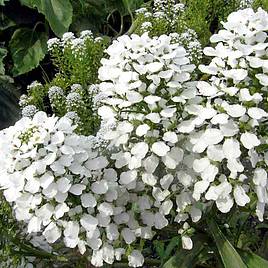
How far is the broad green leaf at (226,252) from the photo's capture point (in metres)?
1.18

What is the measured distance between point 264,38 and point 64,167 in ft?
1.14

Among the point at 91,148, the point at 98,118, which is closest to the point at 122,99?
the point at 91,148

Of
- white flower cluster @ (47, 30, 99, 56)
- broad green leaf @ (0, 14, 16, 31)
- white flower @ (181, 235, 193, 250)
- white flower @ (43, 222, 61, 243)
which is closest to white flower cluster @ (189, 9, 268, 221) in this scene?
white flower @ (181, 235, 193, 250)

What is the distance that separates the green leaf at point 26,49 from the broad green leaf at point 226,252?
1161 millimetres

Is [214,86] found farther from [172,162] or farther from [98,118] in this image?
[98,118]

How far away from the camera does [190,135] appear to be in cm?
114

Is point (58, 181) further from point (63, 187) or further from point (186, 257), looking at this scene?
point (186, 257)

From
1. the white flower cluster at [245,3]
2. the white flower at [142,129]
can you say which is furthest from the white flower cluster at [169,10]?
the white flower at [142,129]

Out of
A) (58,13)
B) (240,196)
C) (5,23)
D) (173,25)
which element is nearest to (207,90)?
(240,196)

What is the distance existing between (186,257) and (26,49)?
1.22m

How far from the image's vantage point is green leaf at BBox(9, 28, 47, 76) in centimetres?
227

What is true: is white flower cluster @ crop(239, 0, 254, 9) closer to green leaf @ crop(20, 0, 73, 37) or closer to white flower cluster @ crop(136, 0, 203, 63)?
white flower cluster @ crop(136, 0, 203, 63)

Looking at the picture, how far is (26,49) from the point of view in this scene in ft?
7.56

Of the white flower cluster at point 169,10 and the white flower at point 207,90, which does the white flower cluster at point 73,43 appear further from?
the white flower at point 207,90
